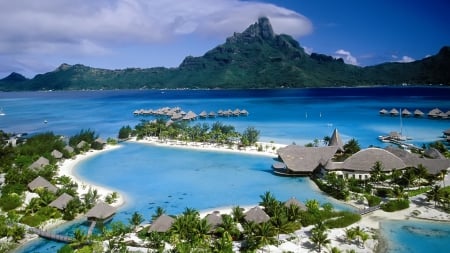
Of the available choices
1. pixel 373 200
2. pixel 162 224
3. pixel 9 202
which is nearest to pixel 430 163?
pixel 373 200

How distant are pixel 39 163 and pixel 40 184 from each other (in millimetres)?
7179

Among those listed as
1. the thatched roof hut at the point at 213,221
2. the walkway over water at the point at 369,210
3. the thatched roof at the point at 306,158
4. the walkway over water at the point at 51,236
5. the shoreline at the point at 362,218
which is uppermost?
the thatched roof at the point at 306,158

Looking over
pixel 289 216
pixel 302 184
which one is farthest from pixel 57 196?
pixel 302 184

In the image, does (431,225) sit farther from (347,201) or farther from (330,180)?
(330,180)

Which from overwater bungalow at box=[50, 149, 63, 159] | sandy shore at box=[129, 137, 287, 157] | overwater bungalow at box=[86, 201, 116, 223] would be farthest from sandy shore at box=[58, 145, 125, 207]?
sandy shore at box=[129, 137, 287, 157]

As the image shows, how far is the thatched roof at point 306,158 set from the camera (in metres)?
32.3

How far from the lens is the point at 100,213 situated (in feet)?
75.4

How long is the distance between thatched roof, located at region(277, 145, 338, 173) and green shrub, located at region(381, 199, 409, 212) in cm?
804

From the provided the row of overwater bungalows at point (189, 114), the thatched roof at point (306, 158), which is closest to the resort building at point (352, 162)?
the thatched roof at point (306, 158)

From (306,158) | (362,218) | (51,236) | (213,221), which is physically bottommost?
(51,236)

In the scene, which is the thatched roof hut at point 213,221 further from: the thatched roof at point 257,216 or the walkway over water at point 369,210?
the walkway over water at point 369,210

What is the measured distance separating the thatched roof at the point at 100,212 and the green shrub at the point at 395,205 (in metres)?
17.5

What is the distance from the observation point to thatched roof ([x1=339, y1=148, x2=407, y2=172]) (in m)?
29.4

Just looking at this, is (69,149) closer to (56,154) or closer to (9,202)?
(56,154)
